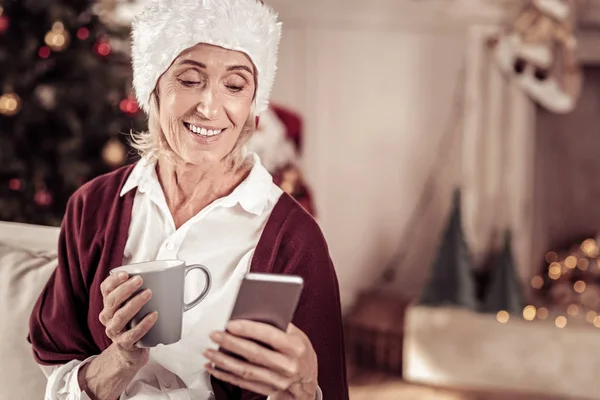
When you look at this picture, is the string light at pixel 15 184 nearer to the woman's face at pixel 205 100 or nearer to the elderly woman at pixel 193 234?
the elderly woman at pixel 193 234

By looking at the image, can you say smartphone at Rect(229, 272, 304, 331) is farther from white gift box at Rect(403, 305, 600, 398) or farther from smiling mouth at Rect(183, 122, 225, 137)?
white gift box at Rect(403, 305, 600, 398)

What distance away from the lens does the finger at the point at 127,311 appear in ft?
2.89

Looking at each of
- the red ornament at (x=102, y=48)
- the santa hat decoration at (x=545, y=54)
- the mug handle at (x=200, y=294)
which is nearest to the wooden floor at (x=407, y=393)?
the santa hat decoration at (x=545, y=54)

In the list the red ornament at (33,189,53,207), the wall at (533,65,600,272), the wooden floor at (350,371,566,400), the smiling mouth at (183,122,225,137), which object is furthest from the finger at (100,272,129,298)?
the wall at (533,65,600,272)

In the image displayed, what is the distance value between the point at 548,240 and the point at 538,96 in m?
0.70

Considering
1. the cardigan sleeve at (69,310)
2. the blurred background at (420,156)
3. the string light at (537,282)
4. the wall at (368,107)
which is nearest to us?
the cardigan sleeve at (69,310)

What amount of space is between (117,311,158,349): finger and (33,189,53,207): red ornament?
1762 millimetres

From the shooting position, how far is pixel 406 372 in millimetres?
3211

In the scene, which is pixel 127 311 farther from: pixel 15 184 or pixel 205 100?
pixel 15 184

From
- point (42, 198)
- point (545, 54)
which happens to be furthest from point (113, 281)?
point (545, 54)

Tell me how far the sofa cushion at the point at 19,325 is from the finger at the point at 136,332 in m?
0.36

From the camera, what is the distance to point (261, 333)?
0.86m

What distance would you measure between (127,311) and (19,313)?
1.42 ft

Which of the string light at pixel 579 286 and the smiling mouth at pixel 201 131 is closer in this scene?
the smiling mouth at pixel 201 131
